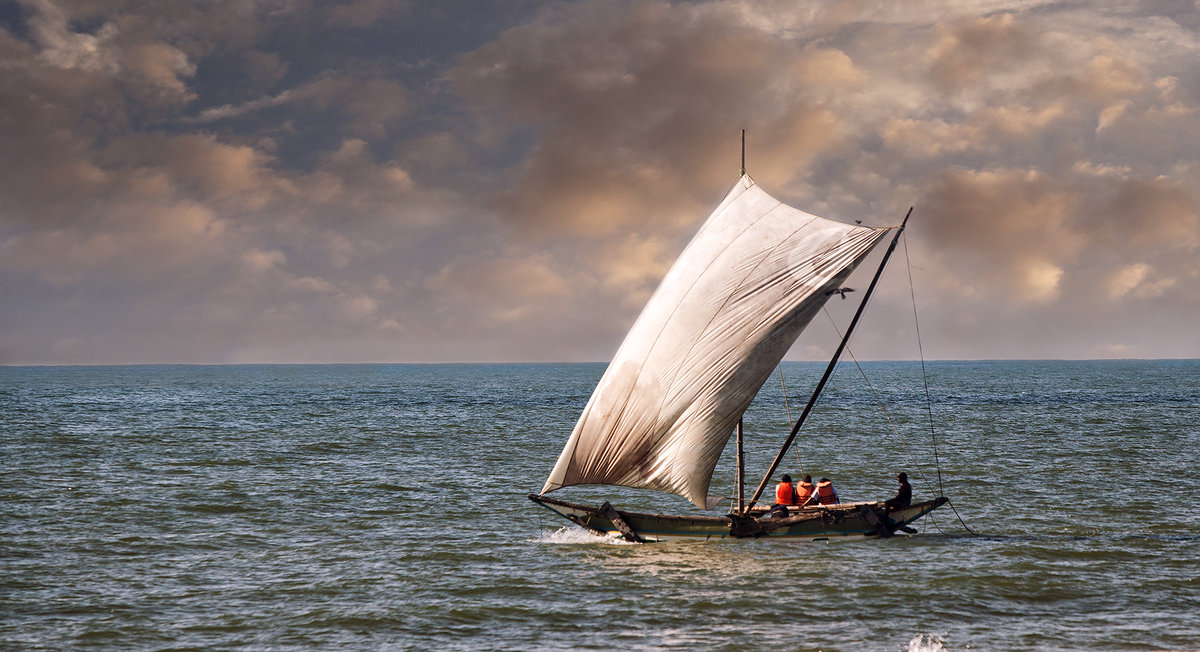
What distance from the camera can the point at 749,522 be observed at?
91.6 ft

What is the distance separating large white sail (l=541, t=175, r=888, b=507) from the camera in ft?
88.9

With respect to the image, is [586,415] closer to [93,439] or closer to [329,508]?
[329,508]

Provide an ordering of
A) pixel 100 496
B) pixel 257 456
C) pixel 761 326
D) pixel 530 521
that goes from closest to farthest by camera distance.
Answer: pixel 761 326 → pixel 530 521 → pixel 100 496 → pixel 257 456

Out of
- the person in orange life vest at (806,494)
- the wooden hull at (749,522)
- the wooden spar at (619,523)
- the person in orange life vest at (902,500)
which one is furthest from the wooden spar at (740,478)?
the person in orange life vest at (902,500)

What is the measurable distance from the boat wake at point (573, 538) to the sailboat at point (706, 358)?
244 centimetres

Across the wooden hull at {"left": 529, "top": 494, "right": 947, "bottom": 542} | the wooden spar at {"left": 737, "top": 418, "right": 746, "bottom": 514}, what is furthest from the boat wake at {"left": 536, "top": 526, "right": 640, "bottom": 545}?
the wooden spar at {"left": 737, "top": 418, "right": 746, "bottom": 514}

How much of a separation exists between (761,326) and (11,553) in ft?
79.2

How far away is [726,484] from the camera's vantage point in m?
46.0

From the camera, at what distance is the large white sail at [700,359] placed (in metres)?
27.1

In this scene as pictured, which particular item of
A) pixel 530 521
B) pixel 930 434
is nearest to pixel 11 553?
pixel 530 521

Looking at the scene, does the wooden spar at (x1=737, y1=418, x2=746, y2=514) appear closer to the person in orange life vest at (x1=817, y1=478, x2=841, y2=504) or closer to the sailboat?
the sailboat

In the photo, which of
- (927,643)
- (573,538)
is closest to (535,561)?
(573,538)

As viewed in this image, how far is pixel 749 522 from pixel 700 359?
5063mm

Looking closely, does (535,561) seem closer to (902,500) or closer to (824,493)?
(824,493)
